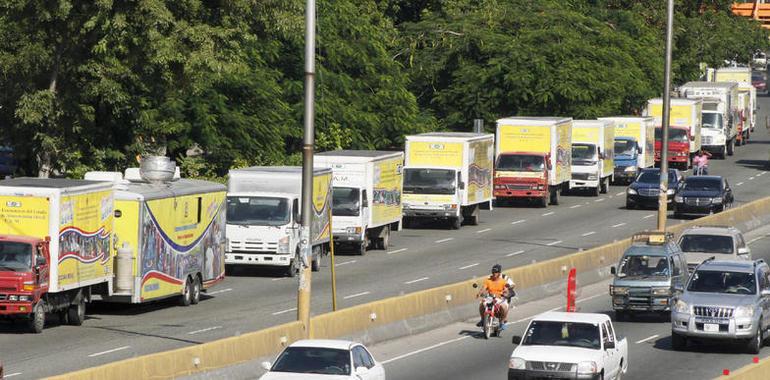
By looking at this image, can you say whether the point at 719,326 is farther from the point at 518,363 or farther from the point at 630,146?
the point at 630,146

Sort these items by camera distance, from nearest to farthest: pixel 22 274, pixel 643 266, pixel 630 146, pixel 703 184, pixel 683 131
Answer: pixel 22 274 → pixel 643 266 → pixel 703 184 → pixel 630 146 → pixel 683 131

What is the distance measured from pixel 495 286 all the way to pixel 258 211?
11595mm

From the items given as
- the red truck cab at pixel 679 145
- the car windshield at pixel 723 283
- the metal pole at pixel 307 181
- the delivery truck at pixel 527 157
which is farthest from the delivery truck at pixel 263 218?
the red truck cab at pixel 679 145

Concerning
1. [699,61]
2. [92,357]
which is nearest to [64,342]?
[92,357]

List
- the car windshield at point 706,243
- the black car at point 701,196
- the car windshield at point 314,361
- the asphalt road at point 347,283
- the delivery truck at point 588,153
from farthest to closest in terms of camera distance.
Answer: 1. the delivery truck at point 588,153
2. the black car at point 701,196
3. the car windshield at point 706,243
4. the asphalt road at point 347,283
5. the car windshield at point 314,361

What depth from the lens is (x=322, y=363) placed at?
900 inches

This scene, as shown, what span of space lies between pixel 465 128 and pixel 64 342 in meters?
48.8

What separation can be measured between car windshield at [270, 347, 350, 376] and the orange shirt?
11.0 meters

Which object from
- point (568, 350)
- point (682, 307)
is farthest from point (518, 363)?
point (682, 307)

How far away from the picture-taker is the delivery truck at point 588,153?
68750 millimetres

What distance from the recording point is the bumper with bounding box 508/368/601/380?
25266 millimetres

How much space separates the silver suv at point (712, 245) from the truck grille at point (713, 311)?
32.0 ft

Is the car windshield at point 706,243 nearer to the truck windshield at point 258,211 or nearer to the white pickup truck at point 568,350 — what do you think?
the truck windshield at point 258,211

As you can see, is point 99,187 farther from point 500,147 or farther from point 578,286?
point 500,147
